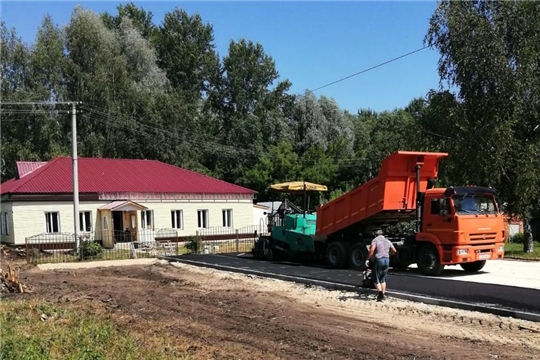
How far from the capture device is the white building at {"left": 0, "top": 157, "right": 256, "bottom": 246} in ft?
107

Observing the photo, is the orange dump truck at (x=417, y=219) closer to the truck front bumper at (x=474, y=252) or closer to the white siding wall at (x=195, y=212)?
the truck front bumper at (x=474, y=252)

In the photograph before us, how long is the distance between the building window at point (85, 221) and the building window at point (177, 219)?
566 centimetres

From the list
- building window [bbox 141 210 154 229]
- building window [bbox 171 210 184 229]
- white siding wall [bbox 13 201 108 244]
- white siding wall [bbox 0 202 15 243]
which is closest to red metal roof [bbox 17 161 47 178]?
white siding wall [bbox 0 202 15 243]

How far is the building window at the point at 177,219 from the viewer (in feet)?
124

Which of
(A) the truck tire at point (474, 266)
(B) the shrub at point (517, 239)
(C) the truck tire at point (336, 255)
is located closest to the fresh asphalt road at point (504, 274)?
(A) the truck tire at point (474, 266)

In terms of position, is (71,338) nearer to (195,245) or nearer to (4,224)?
(195,245)

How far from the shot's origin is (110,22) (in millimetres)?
60938

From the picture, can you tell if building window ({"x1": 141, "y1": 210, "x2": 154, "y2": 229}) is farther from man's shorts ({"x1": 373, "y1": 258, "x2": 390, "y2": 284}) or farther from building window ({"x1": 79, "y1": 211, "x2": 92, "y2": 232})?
man's shorts ({"x1": 373, "y1": 258, "x2": 390, "y2": 284})

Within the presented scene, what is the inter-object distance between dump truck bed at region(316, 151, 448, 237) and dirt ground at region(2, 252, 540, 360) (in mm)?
3680

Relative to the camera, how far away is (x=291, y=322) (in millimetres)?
10070

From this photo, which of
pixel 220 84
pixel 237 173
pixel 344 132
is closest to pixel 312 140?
pixel 344 132

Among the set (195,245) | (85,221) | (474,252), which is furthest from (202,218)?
(474,252)

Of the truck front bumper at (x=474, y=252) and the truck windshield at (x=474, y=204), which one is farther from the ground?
the truck windshield at (x=474, y=204)

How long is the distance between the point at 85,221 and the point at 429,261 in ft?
81.0
